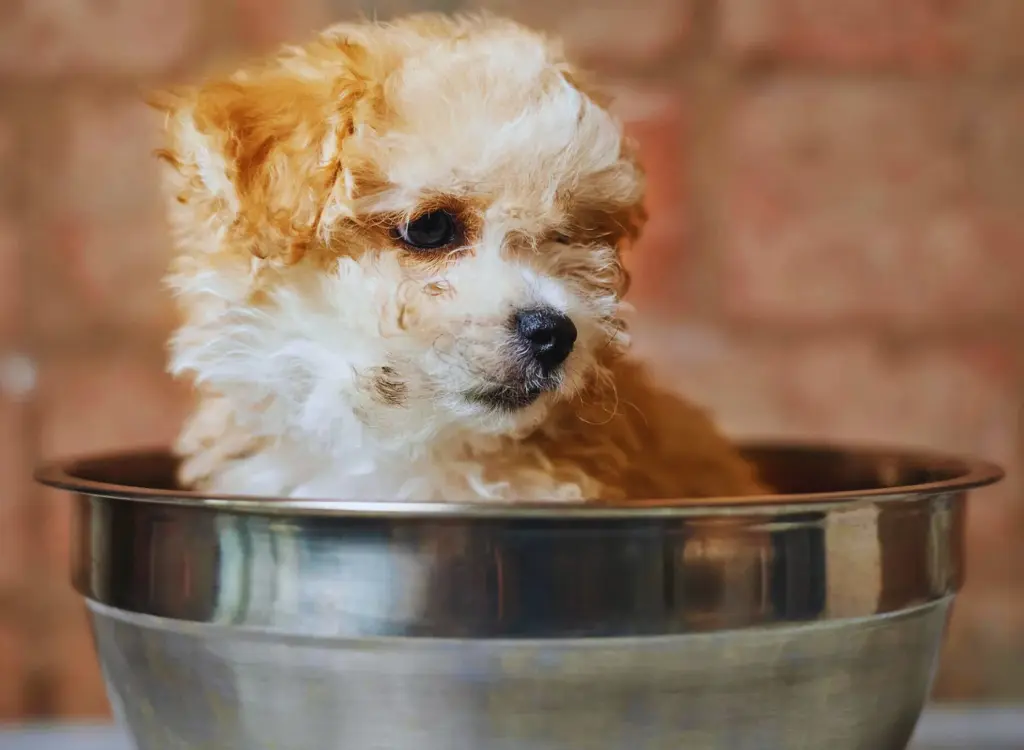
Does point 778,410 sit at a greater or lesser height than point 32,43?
lesser

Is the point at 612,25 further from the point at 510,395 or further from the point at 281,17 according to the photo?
the point at 510,395

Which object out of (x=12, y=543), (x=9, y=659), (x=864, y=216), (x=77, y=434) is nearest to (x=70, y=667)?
(x=9, y=659)

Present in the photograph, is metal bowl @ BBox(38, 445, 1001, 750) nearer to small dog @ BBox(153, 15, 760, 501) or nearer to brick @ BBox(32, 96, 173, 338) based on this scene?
small dog @ BBox(153, 15, 760, 501)

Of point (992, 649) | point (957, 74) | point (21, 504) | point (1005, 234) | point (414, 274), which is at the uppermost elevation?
point (957, 74)

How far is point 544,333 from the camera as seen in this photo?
2.53 feet

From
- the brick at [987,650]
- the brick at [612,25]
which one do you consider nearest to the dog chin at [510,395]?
the brick at [612,25]

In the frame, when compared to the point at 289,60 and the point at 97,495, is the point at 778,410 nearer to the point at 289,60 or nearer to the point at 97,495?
the point at 289,60

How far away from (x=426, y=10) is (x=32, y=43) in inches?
21.6

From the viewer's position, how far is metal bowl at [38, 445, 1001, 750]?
0.62m

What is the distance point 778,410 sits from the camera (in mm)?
1479

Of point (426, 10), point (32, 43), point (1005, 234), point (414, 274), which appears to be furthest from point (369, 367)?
point (1005, 234)

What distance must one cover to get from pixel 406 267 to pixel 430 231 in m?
0.04

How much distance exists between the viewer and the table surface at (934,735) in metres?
1.35

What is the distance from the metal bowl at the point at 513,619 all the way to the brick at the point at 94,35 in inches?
34.8
